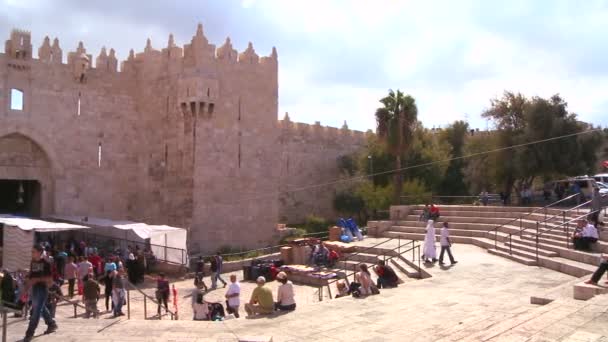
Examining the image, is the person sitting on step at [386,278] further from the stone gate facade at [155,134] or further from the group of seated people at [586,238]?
the stone gate facade at [155,134]

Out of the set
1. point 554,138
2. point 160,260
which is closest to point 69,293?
point 160,260

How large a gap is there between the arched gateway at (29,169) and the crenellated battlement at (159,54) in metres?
3.36

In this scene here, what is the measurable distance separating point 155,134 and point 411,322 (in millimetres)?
17638

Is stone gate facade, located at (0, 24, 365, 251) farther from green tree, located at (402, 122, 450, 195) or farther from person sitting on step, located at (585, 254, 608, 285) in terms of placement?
person sitting on step, located at (585, 254, 608, 285)

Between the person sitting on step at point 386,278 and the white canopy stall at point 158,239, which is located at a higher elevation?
the white canopy stall at point 158,239

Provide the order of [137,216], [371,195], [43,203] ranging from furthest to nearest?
[371,195], [137,216], [43,203]

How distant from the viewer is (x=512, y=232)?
58.9ft

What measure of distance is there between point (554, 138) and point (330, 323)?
1776 cm

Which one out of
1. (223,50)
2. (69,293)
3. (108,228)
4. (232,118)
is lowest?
(69,293)

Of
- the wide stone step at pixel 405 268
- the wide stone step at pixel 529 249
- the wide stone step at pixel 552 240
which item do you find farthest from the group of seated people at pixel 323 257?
the wide stone step at pixel 552 240

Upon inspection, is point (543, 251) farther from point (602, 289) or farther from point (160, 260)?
point (160, 260)

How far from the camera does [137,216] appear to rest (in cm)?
2402

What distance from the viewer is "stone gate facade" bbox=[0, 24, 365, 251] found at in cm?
2202

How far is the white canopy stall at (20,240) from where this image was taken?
53.2 feet
